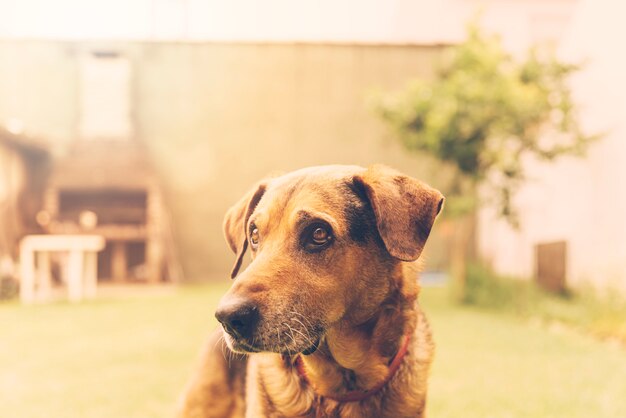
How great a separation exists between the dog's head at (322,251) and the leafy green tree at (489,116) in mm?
5617

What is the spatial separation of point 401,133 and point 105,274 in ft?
19.9

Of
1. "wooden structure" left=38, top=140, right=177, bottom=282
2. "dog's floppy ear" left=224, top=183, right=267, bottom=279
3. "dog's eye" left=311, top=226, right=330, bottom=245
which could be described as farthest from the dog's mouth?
"wooden structure" left=38, top=140, right=177, bottom=282

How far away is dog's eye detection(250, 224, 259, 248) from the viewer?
2.16 metres

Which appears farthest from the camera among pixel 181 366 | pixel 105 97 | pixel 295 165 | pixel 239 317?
pixel 295 165

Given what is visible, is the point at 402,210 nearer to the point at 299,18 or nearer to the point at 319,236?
the point at 319,236

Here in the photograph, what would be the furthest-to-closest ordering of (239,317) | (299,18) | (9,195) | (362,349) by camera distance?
(9,195) < (299,18) < (362,349) < (239,317)

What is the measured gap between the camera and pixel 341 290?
196 cm

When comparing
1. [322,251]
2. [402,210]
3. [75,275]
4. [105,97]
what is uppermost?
[105,97]

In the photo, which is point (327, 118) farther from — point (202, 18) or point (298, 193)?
point (298, 193)

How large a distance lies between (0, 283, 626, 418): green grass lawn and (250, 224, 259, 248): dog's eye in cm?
157

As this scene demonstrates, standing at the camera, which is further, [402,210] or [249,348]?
[402,210]

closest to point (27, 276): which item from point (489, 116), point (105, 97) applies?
point (105, 97)

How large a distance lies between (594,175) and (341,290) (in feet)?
22.2

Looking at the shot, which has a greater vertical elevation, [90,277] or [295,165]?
[295,165]
